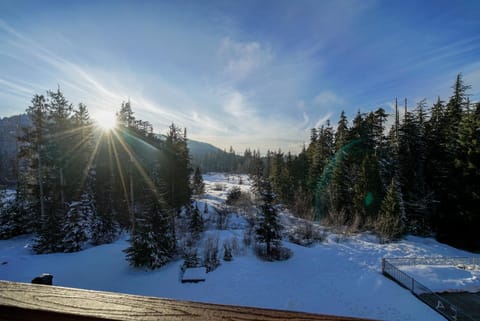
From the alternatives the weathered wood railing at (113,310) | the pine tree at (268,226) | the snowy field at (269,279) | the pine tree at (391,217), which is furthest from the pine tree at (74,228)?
the pine tree at (391,217)

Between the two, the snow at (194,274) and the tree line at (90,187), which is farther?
the tree line at (90,187)

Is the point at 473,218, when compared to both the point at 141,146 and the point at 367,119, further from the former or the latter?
the point at 141,146

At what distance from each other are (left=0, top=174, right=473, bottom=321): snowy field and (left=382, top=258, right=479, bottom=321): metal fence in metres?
0.32

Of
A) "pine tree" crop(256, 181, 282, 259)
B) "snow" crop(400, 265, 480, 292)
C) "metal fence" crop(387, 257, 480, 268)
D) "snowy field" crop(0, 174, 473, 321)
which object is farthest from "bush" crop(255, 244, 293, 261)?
"snow" crop(400, 265, 480, 292)

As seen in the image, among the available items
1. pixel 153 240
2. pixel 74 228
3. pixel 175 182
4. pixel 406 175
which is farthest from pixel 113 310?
pixel 406 175

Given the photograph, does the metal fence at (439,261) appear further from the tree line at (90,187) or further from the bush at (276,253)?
the tree line at (90,187)

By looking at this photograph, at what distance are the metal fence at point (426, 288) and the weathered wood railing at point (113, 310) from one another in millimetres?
10359

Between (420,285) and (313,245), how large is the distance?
264 inches

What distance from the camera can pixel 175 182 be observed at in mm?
20312

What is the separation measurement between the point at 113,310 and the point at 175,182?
20356 millimetres

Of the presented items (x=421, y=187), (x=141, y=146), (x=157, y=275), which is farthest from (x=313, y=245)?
(x=141, y=146)

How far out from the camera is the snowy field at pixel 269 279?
332 inches

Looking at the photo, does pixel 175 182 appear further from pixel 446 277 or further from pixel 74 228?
pixel 446 277

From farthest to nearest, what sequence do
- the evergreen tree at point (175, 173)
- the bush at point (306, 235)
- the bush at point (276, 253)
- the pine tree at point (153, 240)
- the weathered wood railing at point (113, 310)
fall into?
the evergreen tree at point (175, 173), the bush at point (306, 235), the bush at point (276, 253), the pine tree at point (153, 240), the weathered wood railing at point (113, 310)
